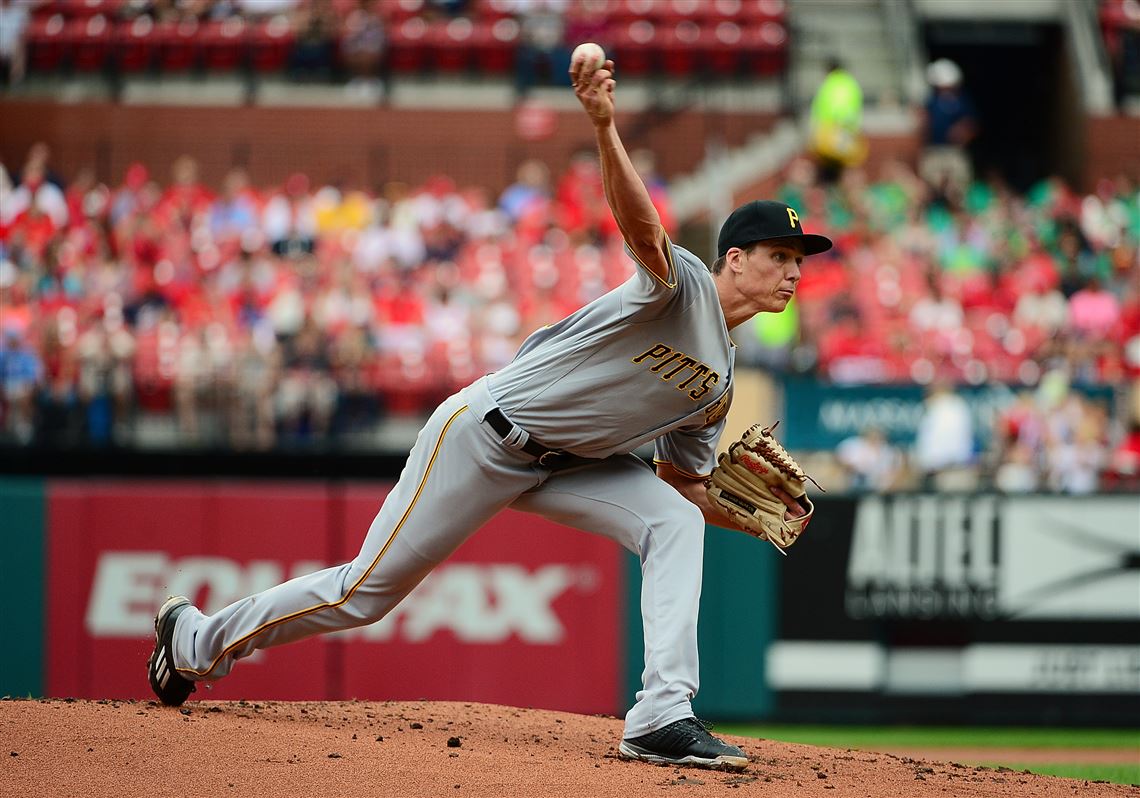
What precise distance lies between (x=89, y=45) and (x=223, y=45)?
153 cm

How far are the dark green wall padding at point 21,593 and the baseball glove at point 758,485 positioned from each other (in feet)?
17.3

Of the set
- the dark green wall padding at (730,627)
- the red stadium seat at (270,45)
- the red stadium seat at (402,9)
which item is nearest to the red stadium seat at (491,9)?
the red stadium seat at (402,9)

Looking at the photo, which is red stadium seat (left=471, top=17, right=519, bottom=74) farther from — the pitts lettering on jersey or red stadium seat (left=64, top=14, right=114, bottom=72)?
the pitts lettering on jersey

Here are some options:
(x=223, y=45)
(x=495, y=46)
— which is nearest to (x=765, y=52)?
(x=495, y=46)

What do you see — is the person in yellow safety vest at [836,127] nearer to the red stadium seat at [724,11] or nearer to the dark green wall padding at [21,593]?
the red stadium seat at [724,11]

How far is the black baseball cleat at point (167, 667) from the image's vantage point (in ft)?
17.6

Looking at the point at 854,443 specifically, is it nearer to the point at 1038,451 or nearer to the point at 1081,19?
the point at 1038,451

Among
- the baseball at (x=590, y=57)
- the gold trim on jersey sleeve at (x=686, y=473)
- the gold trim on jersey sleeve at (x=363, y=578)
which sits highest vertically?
the baseball at (x=590, y=57)

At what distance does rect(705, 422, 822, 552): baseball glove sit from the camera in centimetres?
525

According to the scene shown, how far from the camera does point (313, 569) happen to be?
9.10 metres

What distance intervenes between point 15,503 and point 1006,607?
6.20 meters

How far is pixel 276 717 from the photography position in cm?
546

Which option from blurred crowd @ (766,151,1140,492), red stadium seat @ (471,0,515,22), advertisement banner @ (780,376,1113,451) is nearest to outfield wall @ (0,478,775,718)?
advertisement banner @ (780,376,1113,451)

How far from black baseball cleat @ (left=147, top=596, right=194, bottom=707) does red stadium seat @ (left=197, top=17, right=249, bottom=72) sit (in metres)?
13.4
